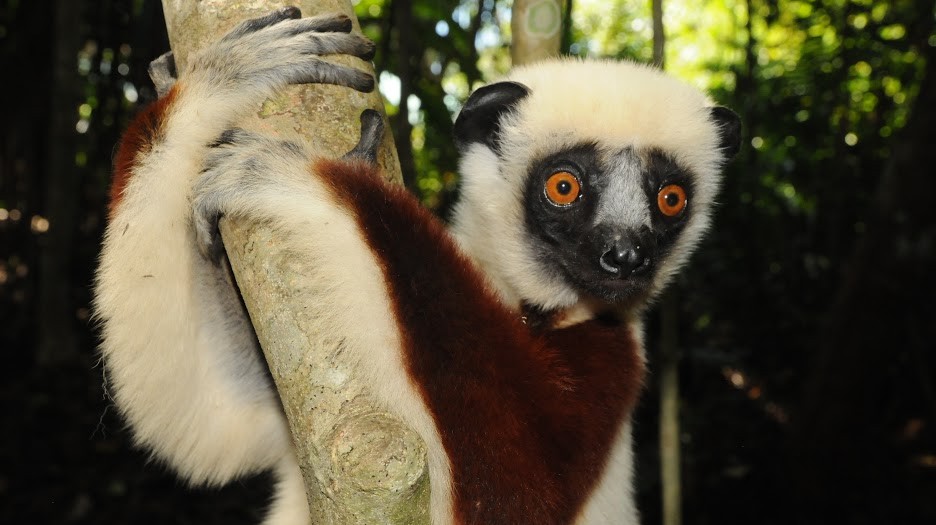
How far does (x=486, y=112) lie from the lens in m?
2.69

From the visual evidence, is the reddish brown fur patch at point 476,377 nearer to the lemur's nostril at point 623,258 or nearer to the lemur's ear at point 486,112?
the lemur's nostril at point 623,258

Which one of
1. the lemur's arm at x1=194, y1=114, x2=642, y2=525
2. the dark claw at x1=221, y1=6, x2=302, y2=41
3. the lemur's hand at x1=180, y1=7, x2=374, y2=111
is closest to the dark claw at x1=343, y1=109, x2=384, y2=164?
the lemur's arm at x1=194, y1=114, x2=642, y2=525

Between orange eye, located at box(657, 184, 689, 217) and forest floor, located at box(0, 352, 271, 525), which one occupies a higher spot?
orange eye, located at box(657, 184, 689, 217)

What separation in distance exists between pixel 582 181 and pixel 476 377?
93 cm

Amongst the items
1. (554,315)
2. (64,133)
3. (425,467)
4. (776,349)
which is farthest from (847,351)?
(64,133)

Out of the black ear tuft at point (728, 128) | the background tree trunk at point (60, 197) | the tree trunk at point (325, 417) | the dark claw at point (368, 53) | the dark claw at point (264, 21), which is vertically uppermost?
the dark claw at point (264, 21)

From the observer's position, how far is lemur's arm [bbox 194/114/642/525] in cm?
174

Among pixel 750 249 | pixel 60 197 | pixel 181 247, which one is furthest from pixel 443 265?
Answer: pixel 750 249

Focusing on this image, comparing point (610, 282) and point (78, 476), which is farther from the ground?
point (610, 282)

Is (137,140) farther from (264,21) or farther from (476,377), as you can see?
(476,377)

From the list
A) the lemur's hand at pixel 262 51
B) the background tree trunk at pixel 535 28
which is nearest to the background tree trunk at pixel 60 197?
the background tree trunk at pixel 535 28

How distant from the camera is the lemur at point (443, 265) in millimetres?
1776

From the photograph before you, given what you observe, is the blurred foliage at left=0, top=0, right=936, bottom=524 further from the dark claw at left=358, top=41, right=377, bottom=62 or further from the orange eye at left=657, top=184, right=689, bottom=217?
the dark claw at left=358, top=41, right=377, bottom=62

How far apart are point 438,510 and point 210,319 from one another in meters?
0.98
